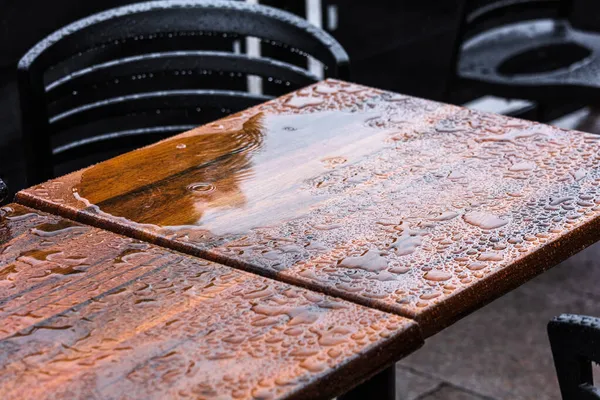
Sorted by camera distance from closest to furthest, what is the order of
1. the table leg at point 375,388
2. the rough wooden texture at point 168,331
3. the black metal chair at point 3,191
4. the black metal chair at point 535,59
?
the rough wooden texture at point 168,331
the table leg at point 375,388
the black metal chair at point 3,191
the black metal chair at point 535,59

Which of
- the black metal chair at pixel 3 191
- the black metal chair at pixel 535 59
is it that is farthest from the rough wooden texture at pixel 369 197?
the black metal chair at pixel 535 59

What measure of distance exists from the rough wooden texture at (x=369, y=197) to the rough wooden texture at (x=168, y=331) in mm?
56

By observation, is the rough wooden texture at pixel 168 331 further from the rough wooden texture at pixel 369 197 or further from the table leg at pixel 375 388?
the table leg at pixel 375 388

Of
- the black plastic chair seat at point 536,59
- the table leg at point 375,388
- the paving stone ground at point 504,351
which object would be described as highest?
the table leg at point 375,388

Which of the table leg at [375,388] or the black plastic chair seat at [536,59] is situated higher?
the table leg at [375,388]

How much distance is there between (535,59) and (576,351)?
7.69ft

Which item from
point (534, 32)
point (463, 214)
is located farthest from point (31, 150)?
point (534, 32)

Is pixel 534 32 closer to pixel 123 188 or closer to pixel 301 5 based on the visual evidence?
pixel 301 5

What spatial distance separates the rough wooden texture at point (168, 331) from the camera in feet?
3.36

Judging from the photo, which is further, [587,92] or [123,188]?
[587,92]

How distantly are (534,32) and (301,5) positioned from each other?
845mm

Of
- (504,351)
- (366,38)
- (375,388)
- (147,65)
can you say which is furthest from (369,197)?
(366,38)

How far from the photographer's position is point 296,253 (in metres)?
1.31

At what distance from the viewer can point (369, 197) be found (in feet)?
4.86
